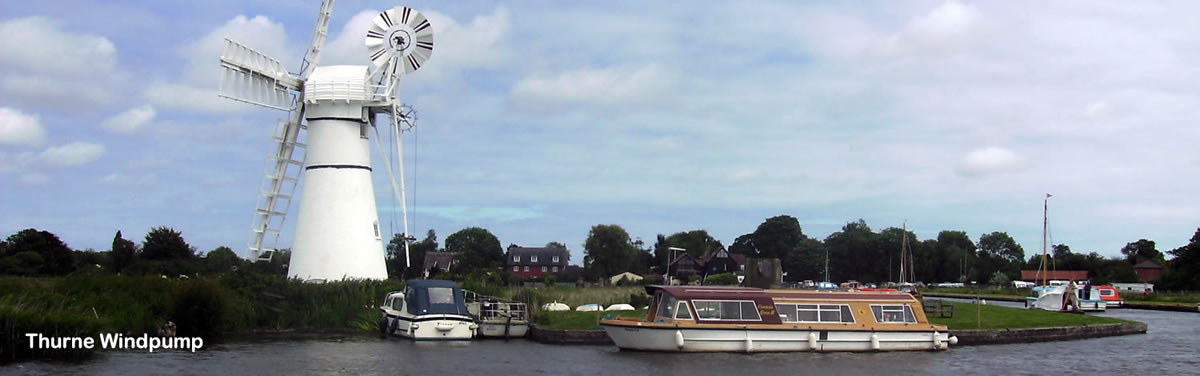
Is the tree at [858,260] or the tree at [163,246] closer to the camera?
the tree at [163,246]

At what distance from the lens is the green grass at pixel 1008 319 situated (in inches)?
1692

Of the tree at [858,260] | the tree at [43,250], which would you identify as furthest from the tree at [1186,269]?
the tree at [43,250]

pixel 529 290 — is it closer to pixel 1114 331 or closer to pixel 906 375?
pixel 906 375

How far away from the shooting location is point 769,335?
36562mm

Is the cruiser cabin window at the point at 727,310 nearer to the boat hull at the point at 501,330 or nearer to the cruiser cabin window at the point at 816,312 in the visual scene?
the cruiser cabin window at the point at 816,312

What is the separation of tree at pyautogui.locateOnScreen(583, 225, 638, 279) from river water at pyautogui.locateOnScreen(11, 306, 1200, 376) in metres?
82.9

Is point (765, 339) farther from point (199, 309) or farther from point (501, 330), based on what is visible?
point (199, 309)

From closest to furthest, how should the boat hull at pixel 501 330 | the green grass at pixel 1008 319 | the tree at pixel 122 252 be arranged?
1. the green grass at pixel 1008 319
2. the boat hull at pixel 501 330
3. the tree at pixel 122 252

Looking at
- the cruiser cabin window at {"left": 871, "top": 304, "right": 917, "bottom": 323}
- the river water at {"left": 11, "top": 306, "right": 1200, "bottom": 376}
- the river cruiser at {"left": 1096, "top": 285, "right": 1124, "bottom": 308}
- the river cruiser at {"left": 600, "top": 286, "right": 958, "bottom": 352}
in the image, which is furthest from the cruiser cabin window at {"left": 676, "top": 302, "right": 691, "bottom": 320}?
the river cruiser at {"left": 1096, "top": 285, "right": 1124, "bottom": 308}

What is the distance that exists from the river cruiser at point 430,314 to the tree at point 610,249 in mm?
77931

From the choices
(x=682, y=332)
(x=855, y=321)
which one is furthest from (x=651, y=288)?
(x=855, y=321)

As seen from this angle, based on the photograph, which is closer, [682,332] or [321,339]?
[682,332]

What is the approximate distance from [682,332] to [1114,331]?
2263cm

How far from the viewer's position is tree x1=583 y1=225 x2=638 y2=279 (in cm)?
12438
